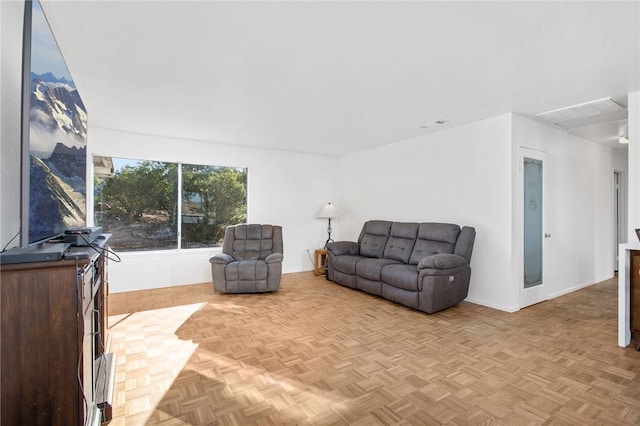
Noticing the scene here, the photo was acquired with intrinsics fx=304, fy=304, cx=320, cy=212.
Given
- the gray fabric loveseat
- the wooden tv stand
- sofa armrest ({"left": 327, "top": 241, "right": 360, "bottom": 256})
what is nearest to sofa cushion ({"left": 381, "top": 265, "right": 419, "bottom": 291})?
the gray fabric loveseat

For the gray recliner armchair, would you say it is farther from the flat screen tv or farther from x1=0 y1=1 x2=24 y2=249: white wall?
x1=0 y1=1 x2=24 y2=249: white wall

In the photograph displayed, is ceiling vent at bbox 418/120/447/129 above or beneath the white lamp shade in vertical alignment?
above

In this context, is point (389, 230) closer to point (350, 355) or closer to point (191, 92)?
point (350, 355)

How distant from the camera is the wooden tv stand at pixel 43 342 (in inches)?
44.9

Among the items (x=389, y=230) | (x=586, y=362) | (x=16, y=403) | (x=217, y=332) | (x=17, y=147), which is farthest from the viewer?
(x=389, y=230)

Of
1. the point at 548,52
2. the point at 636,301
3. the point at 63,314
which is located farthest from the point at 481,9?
the point at 636,301

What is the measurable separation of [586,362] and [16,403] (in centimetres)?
358

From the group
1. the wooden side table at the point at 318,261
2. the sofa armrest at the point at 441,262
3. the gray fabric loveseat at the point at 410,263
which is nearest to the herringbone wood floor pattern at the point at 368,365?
the gray fabric loveseat at the point at 410,263

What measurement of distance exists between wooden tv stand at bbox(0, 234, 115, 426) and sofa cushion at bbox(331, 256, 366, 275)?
3650 millimetres

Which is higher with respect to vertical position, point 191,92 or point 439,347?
point 191,92

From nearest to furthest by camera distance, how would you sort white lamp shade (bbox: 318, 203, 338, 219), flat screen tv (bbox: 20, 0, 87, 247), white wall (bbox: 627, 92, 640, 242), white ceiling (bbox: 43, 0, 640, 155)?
flat screen tv (bbox: 20, 0, 87, 247) → white ceiling (bbox: 43, 0, 640, 155) → white wall (bbox: 627, 92, 640, 242) → white lamp shade (bbox: 318, 203, 338, 219)

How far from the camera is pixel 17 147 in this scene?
160cm

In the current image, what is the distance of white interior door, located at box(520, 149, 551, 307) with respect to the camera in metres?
3.84

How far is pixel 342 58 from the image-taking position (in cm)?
238
